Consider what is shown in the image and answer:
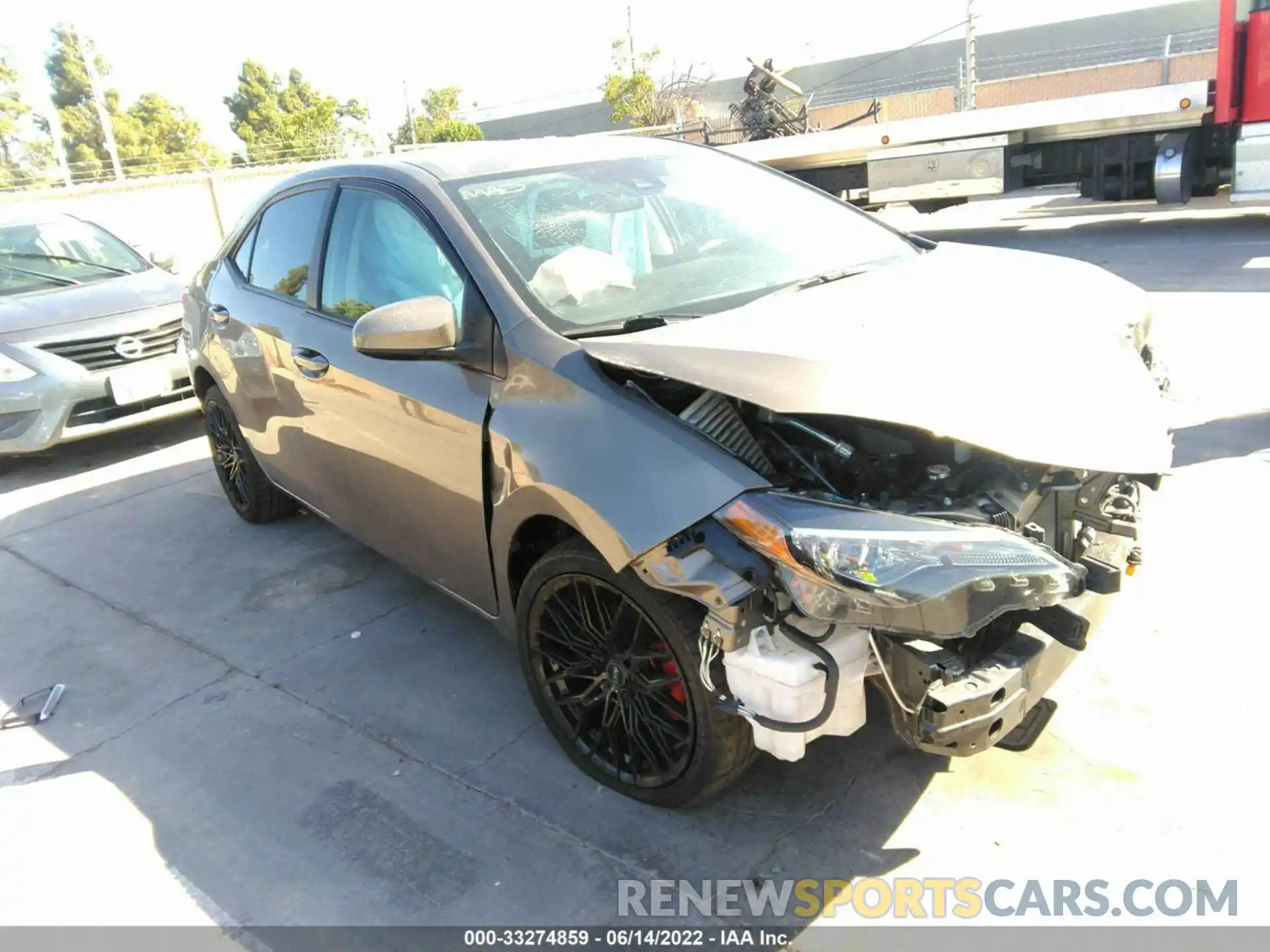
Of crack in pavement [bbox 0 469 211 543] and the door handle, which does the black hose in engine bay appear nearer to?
the door handle

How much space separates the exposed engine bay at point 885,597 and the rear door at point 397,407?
762 millimetres

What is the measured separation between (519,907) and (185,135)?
53497mm

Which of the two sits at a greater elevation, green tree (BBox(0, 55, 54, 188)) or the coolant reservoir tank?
green tree (BBox(0, 55, 54, 188))

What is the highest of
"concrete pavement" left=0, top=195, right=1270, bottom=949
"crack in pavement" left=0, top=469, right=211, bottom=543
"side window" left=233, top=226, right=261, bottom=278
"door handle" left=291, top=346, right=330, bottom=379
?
"side window" left=233, top=226, right=261, bottom=278

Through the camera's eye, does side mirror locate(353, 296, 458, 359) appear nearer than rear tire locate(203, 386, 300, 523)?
Yes

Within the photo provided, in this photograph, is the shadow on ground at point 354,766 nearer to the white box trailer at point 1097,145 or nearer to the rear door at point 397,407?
the rear door at point 397,407

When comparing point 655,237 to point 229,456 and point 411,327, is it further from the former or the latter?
point 229,456

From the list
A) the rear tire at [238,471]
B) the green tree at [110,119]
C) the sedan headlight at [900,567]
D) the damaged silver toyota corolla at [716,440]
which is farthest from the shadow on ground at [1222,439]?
the green tree at [110,119]

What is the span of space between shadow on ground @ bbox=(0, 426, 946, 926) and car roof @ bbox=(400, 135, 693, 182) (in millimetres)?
1807

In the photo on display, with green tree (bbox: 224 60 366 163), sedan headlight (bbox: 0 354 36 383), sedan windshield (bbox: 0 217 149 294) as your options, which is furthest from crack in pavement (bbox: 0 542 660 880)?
green tree (bbox: 224 60 366 163)

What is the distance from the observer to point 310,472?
4211 millimetres

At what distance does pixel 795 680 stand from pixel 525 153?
234 centimetres

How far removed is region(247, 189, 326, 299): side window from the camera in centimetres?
404

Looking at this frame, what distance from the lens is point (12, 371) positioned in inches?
256
